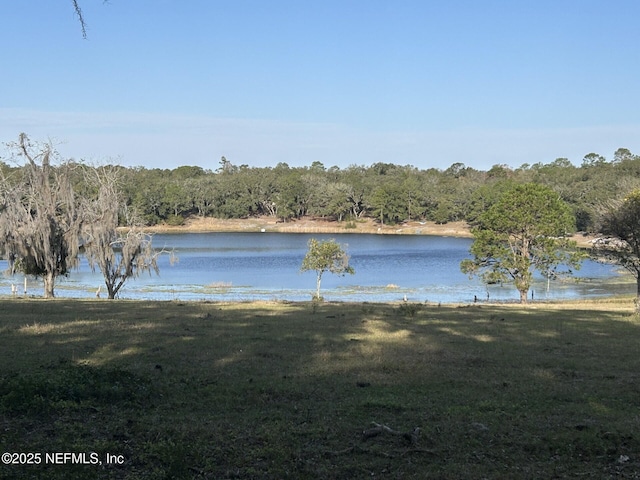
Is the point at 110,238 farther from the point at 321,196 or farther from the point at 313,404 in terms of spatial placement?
the point at 321,196

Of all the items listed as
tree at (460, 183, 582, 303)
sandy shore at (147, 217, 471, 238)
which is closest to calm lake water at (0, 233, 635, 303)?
tree at (460, 183, 582, 303)

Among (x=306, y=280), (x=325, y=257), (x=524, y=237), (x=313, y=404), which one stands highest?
(x=524, y=237)

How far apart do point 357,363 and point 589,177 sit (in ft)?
462

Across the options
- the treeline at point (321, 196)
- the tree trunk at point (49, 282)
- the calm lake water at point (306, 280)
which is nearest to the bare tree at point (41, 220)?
the tree trunk at point (49, 282)

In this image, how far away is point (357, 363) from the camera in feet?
35.5

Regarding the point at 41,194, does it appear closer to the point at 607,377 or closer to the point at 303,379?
the point at 303,379

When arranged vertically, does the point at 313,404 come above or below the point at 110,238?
below

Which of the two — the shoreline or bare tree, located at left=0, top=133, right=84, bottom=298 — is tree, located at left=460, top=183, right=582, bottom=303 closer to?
bare tree, located at left=0, top=133, right=84, bottom=298

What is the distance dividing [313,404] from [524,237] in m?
39.7

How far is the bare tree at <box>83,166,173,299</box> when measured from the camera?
32.7 meters

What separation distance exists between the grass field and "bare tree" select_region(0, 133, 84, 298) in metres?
17.7

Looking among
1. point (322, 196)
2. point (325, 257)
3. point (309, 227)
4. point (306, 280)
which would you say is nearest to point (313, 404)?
point (325, 257)

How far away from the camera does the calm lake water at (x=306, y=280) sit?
47719 millimetres

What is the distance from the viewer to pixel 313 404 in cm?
811
